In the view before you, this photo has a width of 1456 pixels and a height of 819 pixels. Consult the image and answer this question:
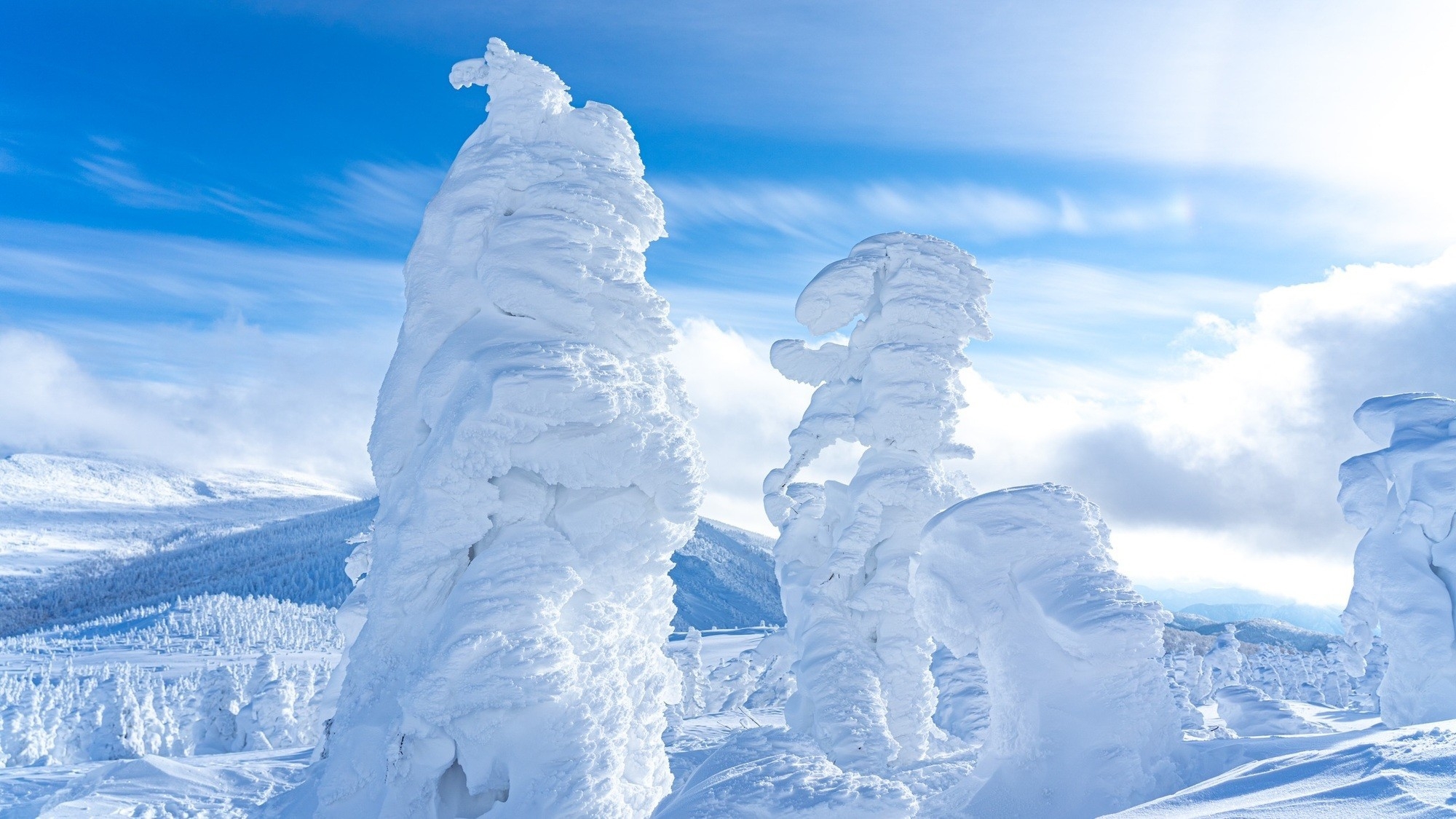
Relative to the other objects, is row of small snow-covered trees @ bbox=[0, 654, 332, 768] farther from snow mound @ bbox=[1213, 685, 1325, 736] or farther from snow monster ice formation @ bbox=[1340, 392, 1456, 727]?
snow monster ice formation @ bbox=[1340, 392, 1456, 727]

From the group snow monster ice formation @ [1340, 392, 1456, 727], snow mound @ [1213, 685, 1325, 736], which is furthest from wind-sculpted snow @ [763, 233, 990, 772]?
snow monster ice formation @ [1340, 392, 1456, 727]

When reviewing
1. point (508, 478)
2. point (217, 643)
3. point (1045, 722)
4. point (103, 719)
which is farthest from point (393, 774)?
point (217, 643)

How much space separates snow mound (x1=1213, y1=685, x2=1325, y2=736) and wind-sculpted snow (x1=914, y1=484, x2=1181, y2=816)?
7.92m

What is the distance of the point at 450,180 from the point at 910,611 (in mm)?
14178

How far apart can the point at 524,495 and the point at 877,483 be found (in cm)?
1140

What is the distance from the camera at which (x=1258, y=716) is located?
1733 centimetres

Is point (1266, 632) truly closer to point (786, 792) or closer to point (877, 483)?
point (877, 483)

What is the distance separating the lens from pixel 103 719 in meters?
48.9

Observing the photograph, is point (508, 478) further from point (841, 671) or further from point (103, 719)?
point (103, 719)

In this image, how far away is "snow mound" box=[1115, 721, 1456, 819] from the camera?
18.6 feet

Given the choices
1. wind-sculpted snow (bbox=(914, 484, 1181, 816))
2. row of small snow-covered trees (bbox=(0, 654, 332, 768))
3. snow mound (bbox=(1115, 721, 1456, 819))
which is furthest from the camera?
row of small snow-covered trees (bbox=(0, 654, 332, 768))

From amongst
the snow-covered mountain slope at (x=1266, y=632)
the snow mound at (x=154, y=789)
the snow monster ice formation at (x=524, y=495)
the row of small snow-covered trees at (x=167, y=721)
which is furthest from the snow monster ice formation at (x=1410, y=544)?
the snow-covered mountain slope at (x=1266, y=632)

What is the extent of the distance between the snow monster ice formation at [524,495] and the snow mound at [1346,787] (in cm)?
630

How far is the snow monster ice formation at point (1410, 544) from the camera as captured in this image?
1791 centimetres
